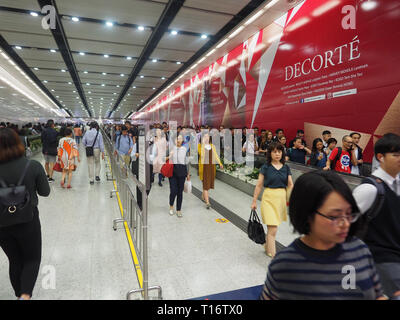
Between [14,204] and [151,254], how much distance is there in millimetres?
2050

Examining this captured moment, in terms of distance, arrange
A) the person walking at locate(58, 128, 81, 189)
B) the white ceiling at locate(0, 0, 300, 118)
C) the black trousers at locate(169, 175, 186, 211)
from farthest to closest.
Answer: the white ceiling at locate(0, 0, 300, 118)
the person walking at locate(58, 128, 81, 189)
the black trousers at locate(169, 175, 186, 211)

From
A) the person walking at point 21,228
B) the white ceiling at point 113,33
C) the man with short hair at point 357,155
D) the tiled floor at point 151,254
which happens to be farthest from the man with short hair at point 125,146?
the man with short hair at point 357,155

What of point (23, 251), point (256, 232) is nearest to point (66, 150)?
point (23, 251)

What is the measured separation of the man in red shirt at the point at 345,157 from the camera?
4.93 metres

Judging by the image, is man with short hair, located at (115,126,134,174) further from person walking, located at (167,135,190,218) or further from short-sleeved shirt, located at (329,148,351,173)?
short-sleeved shirt, located at (329,148,351,173)

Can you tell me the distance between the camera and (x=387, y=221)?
5.39ft

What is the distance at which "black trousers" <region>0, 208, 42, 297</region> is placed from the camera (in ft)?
6.72

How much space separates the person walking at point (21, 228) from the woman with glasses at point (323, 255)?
1.99 meters

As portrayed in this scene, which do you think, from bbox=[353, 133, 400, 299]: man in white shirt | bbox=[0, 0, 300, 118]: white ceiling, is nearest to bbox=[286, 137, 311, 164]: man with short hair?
bbox=[0, 0, 300, 118]: white ceiling

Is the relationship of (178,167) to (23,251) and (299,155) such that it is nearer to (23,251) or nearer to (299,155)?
(23,251)

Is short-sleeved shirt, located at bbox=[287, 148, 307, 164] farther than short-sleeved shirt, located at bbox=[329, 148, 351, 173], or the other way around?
short-sleeved shirt, located at bbox=[287, 148, 307, 164]

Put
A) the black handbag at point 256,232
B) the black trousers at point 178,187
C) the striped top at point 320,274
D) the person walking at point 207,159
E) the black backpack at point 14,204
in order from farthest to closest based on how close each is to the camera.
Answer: the person walking at point 207,159, the black trousers at point 178,187, the black handbag at point 256,232, the black backpack at point 14,204, the striped top at point 320,274

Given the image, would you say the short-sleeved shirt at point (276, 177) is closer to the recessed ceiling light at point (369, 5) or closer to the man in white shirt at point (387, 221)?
the man in white shirt at point (387, 221)
